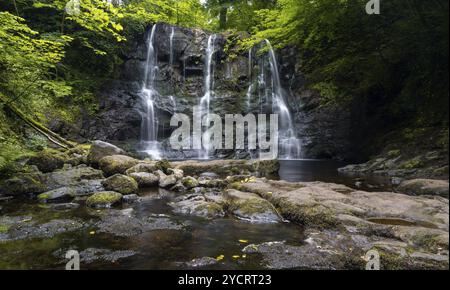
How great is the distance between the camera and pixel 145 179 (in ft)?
31.2

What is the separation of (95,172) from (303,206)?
265 inches

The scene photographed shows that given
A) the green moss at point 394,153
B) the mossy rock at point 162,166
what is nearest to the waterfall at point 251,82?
the green moss at point 394,153

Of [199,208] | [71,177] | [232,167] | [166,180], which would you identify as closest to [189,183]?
[166,180]

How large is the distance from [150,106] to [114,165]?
9.41 meters

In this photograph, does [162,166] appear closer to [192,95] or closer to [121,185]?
[121,185]

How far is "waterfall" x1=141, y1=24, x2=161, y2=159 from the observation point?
59.4 feet

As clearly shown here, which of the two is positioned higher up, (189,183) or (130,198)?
(189,183)

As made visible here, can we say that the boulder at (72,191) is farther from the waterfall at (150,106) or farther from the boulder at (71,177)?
the waterfall at (150,106)

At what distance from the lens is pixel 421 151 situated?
10570 mm

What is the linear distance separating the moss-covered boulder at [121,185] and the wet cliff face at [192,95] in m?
8.93

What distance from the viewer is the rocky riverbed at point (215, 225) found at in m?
3.97

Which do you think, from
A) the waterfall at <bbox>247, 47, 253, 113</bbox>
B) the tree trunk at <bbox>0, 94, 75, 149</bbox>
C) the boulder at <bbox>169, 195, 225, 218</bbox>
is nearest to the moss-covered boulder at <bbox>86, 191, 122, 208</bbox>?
the boulder at <bbox>169, 195, 225, 218</bbox>

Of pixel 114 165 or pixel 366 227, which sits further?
pixel 114 165
